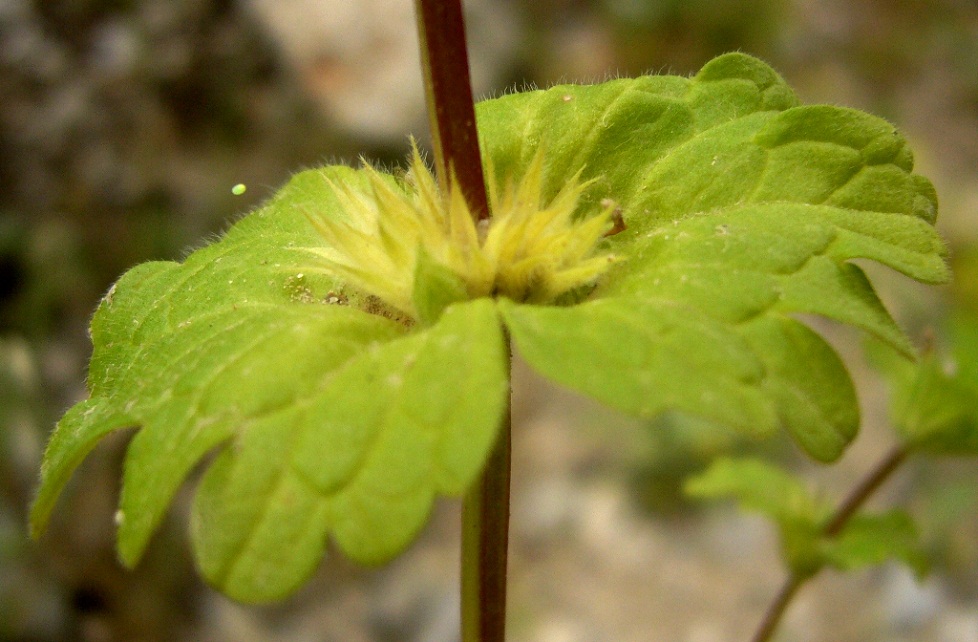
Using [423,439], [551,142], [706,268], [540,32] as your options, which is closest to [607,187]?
[551,142]

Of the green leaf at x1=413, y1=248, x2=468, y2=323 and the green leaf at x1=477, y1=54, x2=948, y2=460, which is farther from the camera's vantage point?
the green leaf at x1=413, y1=248, x2=468, y2=323

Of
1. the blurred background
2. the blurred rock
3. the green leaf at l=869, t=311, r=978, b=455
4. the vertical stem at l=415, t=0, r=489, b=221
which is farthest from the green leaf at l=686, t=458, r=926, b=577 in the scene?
the blurred rock

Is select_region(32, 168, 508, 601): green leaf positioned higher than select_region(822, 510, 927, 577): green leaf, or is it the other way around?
select_region(32, 168, 508, 601): green leaf

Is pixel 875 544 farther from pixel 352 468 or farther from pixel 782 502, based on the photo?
pixel 352 468

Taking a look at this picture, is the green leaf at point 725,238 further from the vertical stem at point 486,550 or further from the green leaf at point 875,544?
the green leaf at point 875,544

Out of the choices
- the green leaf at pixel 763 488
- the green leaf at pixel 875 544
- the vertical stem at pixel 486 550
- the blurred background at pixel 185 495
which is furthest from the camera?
the blurred background at pixel 185 495

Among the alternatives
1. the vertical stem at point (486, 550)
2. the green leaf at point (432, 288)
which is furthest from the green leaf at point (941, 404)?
the green leaf at point (432, 288)

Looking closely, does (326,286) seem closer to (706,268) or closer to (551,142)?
(551,142)

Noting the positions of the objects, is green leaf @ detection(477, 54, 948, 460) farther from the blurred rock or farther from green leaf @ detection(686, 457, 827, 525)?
the blurred rock

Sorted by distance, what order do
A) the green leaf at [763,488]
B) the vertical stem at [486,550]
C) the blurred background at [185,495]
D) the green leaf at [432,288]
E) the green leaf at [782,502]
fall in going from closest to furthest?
the green leaf at [432,288] < the vertical stem at [486,550] < the green leaf at [782,502] < the green leaf at [763,488] < the blurred background at [185,495]
